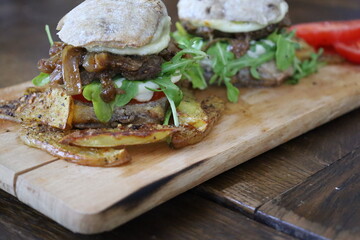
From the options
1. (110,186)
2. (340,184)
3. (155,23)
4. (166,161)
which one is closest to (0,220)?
(110,186)

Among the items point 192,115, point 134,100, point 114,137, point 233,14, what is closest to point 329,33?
point 233,14

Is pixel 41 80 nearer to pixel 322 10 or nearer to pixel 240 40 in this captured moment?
pixel 240 40

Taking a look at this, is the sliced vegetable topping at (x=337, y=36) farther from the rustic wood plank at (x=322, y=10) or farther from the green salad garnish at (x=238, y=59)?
the rustic wood plank at (x=322, y=10)

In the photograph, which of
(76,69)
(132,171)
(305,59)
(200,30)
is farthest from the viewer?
(305,59)

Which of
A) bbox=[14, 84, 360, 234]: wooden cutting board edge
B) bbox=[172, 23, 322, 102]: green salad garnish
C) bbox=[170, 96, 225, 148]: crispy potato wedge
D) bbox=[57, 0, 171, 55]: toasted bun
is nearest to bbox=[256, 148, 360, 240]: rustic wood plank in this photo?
bbox=[14, 84, 360, 234]: wooden cutting board edge

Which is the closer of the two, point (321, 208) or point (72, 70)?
point (321, 208)

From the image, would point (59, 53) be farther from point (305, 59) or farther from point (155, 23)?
point (305, 59)
